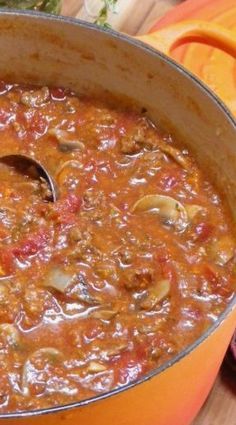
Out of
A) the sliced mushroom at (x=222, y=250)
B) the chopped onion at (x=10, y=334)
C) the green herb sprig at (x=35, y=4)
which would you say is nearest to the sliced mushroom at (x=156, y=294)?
the sliced mushroom at (x=222, y=250)

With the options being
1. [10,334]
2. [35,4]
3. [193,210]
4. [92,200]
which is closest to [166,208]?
[193,210]

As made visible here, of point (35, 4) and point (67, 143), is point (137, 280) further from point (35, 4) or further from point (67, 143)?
point (35, 4)

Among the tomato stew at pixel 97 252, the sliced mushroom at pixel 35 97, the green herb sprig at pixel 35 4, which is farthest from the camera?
the green herb sprig at pixel 35 4

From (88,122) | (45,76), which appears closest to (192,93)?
(88,122)

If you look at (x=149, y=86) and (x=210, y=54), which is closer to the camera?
(x=149, y=86)

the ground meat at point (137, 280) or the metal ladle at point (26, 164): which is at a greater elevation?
the ground meat at point (137, 280)

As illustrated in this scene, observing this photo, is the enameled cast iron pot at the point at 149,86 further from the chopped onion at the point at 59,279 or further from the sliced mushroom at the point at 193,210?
the chopped onion at the point at 59,279
